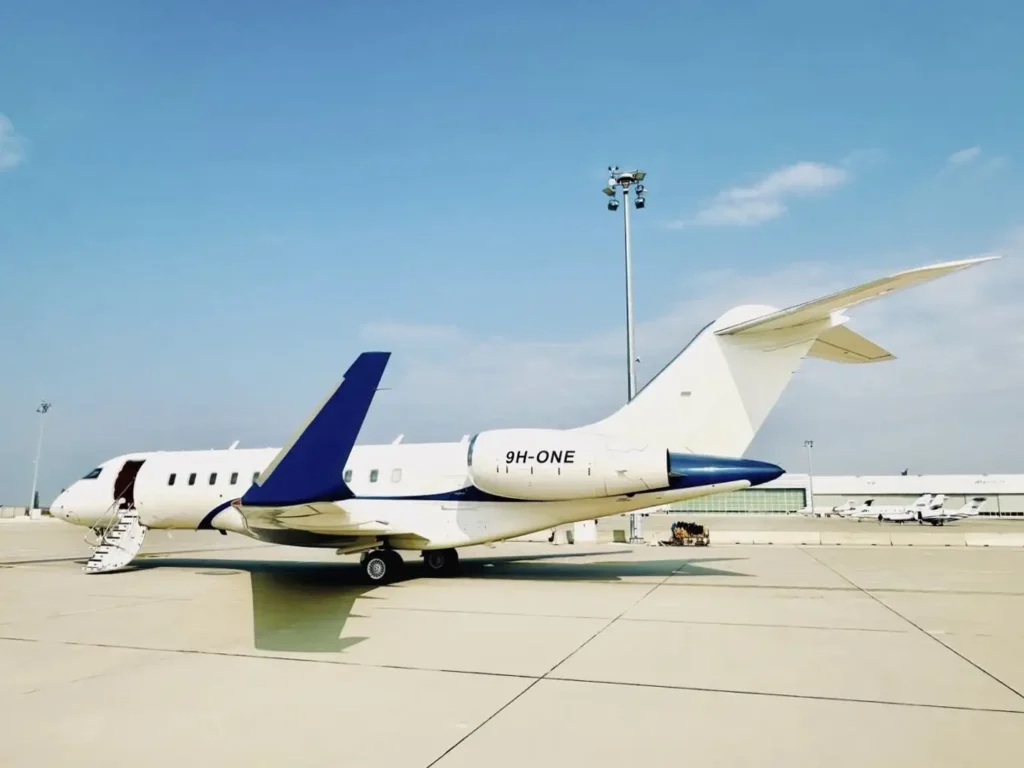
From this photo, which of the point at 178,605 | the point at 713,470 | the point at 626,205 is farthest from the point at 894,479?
the point at 178,605

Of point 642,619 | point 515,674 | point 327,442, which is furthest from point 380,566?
point 515,674

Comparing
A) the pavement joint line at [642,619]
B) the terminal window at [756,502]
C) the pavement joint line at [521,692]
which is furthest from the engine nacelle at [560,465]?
the terminal window at [756,502]

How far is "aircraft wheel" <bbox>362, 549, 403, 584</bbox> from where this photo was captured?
12195 millimetres

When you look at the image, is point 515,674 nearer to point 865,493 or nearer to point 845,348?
point 845,348

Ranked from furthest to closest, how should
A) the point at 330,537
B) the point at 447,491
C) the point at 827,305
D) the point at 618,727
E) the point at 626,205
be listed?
the point at 626,205, the point at 447,491, the point at 330,537, the point at 827,305, the point at 618,727

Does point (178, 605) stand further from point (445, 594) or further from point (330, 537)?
point (445, 594)

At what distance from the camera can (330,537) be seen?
11.4 meters

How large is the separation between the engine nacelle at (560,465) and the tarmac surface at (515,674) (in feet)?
5.57

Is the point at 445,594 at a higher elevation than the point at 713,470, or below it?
below

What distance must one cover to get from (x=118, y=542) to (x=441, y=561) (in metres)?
7.36

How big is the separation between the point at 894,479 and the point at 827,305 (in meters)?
84.9

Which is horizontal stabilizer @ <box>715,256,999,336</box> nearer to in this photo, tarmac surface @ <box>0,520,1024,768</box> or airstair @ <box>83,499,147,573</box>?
tarmac surface @ <box>0,520,1024,768</box>

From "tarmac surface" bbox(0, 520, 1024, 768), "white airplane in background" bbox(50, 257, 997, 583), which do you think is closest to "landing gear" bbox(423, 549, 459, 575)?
"white airplane in background" bbox(50, 257, 997, 583)

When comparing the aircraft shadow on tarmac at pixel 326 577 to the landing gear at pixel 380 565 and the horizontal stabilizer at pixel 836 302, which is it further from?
the horizontal stabilizer at pixel 836 302
